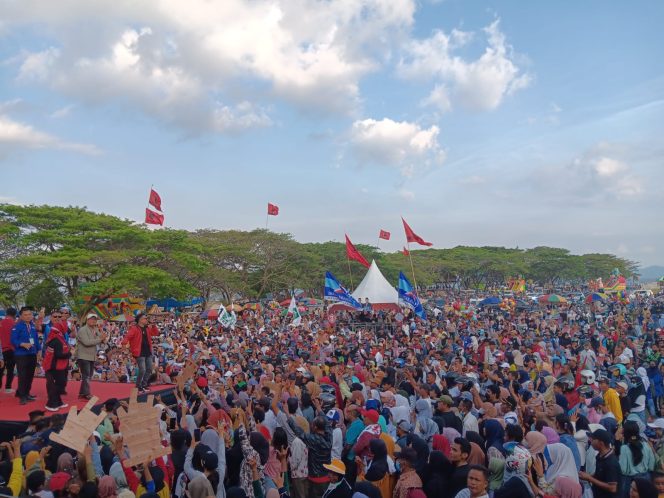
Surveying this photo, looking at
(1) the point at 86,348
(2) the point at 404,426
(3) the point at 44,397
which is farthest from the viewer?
(3) the point at 44,397

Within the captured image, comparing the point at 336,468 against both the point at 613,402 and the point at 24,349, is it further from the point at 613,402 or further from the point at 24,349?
the point at 24,349

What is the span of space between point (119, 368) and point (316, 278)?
1408 inches

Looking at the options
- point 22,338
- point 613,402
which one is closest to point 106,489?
point 22,338

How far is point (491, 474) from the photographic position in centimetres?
484

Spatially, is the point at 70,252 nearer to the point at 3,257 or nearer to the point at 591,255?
the point at 3,257

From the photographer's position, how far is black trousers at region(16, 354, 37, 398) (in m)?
7.94

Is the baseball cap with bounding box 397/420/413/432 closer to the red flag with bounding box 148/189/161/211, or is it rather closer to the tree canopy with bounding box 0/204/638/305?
the red flag with bounding box 148/189/161/211

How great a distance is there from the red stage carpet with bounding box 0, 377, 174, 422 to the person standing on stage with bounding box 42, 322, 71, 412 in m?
0.18

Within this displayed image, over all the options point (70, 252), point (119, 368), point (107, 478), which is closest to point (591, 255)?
point (70, 252)

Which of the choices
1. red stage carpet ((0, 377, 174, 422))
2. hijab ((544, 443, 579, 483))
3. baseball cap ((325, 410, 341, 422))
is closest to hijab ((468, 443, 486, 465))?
hijab ((544, 443, 579, 483))

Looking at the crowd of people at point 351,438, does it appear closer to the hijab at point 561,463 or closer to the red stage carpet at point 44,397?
the hijab at point 561,463

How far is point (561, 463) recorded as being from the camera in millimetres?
4707

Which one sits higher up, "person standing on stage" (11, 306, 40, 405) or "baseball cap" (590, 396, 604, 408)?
"person standing on stage" (11, 306, 40, 405)

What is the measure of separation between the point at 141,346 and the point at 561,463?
7.06 metres
